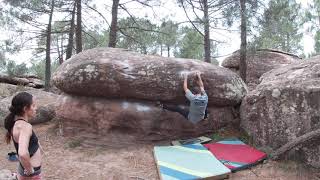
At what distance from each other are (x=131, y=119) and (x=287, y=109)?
122 inches

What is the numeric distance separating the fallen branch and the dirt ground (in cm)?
16

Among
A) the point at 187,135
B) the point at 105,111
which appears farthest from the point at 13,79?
the point at 187,135

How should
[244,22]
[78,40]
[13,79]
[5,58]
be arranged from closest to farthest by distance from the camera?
[244,22] → [13,79] → [78,40] → [5,58]

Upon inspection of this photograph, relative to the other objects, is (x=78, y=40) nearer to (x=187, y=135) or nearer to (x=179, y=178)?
(x=187, y=135)

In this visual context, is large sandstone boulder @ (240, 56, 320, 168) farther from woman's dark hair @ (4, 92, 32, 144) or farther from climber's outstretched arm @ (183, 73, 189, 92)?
woman's dark hair @ (4, 92, 32, 144)

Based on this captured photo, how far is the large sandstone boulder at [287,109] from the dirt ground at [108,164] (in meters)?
0.54

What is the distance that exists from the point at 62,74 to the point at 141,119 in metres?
2.07

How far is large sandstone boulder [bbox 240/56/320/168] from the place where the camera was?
611 cm

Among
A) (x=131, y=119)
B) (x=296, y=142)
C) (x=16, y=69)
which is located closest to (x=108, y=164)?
(x=131, y=119)

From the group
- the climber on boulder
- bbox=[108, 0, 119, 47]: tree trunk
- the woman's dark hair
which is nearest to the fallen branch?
the climber on boulder

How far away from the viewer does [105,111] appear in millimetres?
7496

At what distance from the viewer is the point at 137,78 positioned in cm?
739

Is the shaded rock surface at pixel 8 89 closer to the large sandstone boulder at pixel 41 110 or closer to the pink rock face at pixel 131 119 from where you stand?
the large sandstone boulder at pixel 41 110

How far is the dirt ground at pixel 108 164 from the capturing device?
19.3ft
